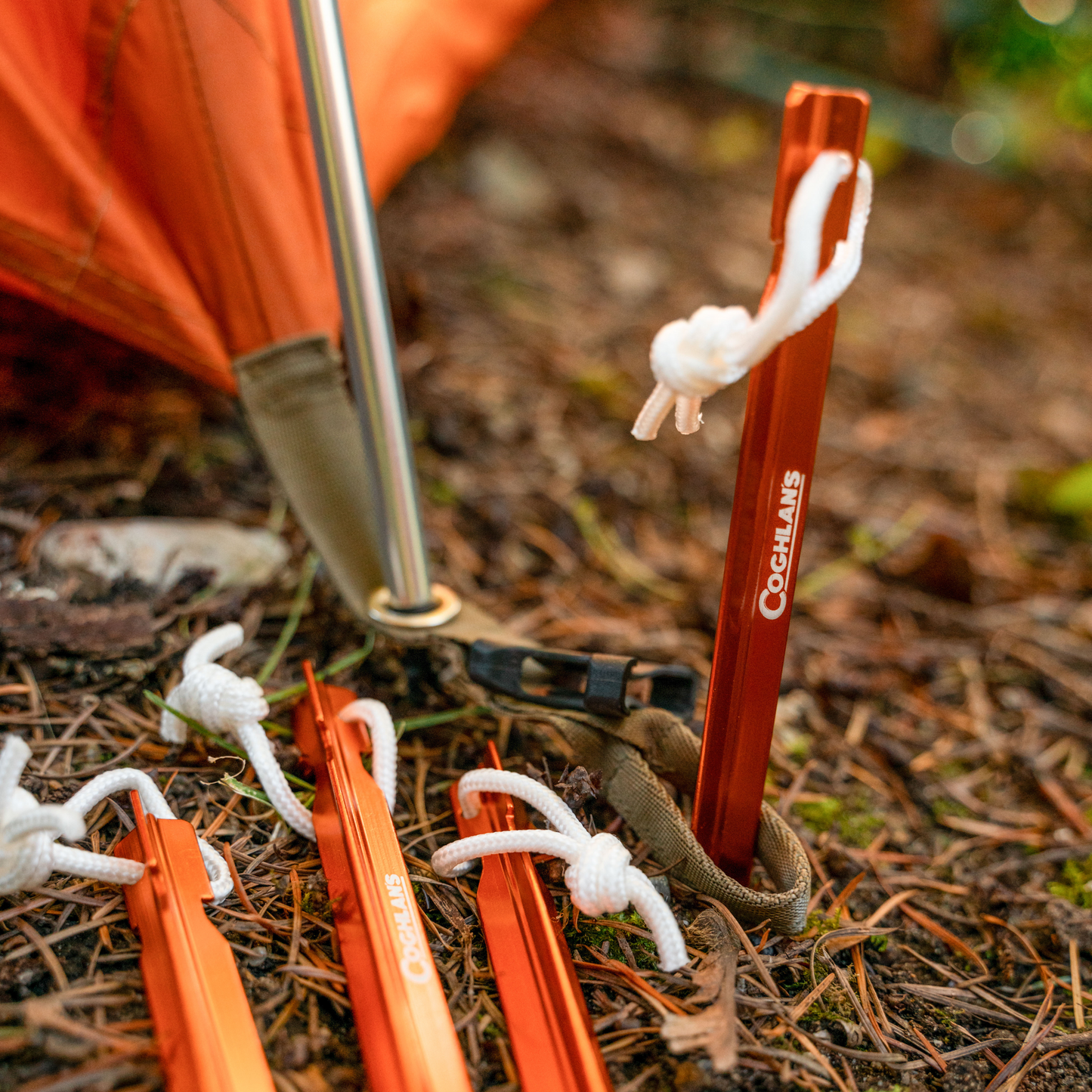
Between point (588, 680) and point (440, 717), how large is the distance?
0.78 feet

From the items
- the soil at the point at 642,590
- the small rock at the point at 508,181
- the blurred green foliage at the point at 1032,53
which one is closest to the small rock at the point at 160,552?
the soil at the point at 642,590

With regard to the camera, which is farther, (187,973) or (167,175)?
(167,175)

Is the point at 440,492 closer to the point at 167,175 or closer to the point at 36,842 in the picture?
the point at 167,175

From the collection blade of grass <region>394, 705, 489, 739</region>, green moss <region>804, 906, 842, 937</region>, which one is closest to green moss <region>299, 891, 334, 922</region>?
blade of grass <region>394, 705, 489, 739</region>

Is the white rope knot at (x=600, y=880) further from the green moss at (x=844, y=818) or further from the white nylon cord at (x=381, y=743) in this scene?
the green moss at (x=844, y=818)

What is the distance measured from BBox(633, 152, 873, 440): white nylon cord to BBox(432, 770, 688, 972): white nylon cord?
425 millimetres

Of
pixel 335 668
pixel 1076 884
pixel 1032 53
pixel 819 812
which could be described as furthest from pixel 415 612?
pixel 1032 53

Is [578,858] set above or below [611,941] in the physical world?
above

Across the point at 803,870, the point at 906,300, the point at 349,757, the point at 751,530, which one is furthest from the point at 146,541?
the point at 906,300

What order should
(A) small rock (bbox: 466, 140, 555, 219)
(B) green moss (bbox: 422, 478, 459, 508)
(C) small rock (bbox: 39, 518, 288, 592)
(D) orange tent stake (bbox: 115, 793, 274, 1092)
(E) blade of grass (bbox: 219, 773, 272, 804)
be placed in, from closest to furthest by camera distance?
(D) orange tent stake (bbox: 115, 793, 274, 1092)
(E) blade of grass (bbox: 219, 773, 272, 804)
(C) small rock (bbox: 39, 518, 288, 592)
(B) green moss (bbox: 422, 478, 459, 508)
(A) small rock (bbox: 466, 140, 555, 219)

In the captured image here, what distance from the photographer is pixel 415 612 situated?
1216mm

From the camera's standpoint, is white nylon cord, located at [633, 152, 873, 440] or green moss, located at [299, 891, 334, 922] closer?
white nylon cord, located at [633, 152, 873, 440]

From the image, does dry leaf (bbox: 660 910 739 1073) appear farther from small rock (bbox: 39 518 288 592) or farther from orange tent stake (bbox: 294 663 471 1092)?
small rock (bbox: 39 518 288 592)

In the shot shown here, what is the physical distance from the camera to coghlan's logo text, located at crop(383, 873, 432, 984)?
0.77 metres
